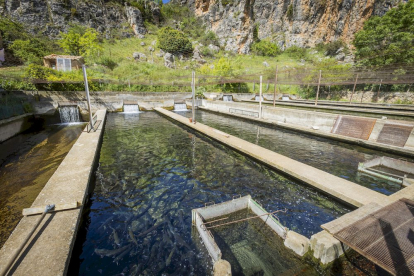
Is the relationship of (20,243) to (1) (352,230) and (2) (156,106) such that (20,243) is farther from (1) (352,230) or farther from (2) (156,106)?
(2) (156,106)

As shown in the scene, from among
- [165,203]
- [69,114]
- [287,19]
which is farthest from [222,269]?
[287,19]

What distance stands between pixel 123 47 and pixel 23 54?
26.6 metres

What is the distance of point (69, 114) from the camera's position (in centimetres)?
1978

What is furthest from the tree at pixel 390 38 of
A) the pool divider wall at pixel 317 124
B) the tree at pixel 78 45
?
the tree at pixel 78 45

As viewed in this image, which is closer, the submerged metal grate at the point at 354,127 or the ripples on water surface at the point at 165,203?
the ripples on water surface at the point at 165,203

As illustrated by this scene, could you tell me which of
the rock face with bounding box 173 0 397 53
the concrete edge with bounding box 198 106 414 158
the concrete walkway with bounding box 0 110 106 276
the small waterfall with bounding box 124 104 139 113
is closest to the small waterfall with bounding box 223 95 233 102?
the small waterfall with bounding box 124 104 139 113

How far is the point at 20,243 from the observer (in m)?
3.32

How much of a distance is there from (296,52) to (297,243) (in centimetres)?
7820

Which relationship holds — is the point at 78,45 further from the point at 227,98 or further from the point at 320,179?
the point at 320,179

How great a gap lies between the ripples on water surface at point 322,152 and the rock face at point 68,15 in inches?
2736

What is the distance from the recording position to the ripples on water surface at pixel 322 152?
691 centimetres

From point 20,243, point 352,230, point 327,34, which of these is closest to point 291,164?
point 352,230

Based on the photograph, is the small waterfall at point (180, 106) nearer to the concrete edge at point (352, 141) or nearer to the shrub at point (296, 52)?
the concrete edge at point (352, 141)

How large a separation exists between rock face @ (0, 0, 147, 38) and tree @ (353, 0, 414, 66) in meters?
69.1
